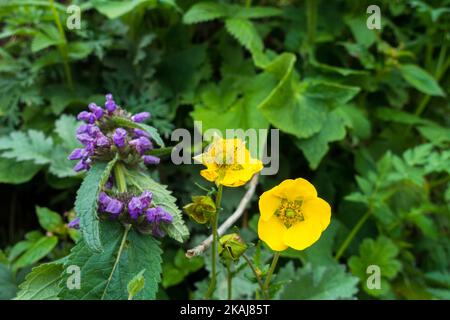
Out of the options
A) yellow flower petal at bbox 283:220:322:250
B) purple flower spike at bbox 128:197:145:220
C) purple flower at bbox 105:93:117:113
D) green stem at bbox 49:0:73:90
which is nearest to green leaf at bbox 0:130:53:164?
green stem at bbox 49:0:73:90

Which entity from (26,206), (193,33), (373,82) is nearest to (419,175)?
(373,82)

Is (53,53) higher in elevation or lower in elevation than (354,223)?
higher

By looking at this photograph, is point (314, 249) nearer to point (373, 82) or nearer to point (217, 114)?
point (217, 114)

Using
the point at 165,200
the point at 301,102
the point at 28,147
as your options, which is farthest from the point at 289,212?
the point at 28,147

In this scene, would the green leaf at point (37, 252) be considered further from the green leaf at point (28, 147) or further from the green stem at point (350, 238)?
the green stem at point (350, 238)

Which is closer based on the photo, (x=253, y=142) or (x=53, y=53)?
(x=253, y=142)

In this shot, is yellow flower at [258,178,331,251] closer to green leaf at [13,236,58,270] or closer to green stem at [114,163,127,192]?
green stem at [114,163,127,192]
